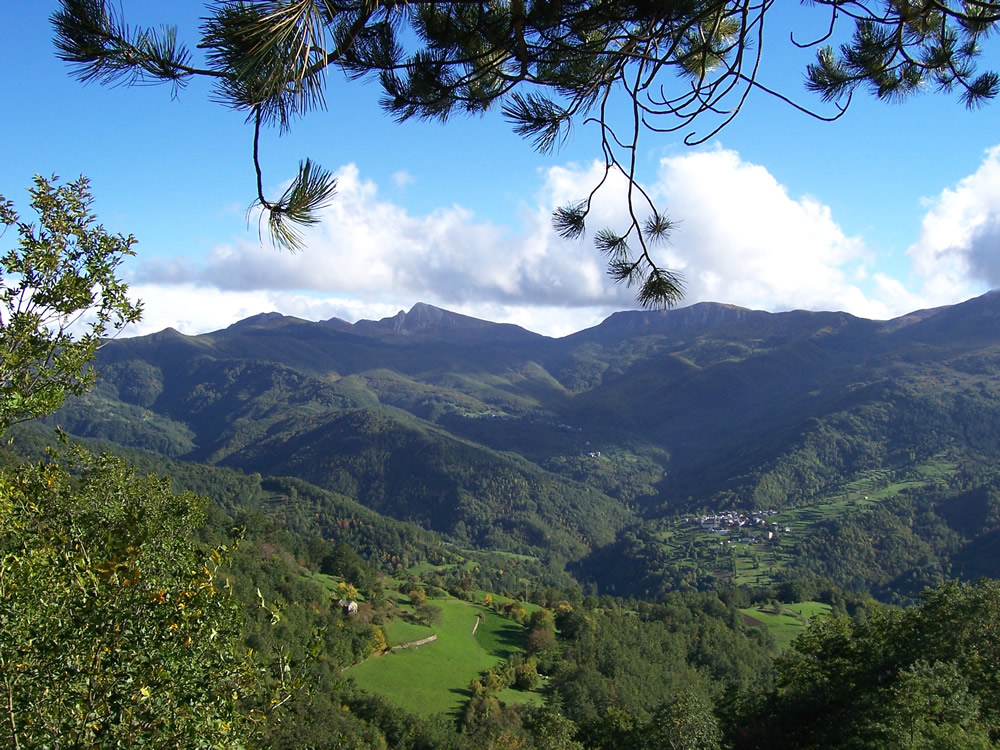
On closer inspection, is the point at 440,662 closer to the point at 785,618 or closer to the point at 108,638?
the point at 785,618

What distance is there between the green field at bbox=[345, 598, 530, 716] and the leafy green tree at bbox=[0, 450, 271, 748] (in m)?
34.7

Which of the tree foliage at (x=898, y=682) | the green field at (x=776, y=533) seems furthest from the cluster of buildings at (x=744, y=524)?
the tree foliage at (x=898, y=682)

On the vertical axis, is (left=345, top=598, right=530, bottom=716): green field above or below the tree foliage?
below

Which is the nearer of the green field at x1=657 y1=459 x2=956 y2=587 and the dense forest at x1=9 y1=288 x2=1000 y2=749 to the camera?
the dense forest at x1=9 y1=288 x2=1000 y2=749

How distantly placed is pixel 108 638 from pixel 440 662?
4308cm

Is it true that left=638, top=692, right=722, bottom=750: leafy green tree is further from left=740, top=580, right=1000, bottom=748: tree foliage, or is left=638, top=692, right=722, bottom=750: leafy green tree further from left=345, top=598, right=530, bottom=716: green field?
left=345, top=598, right=530, bottom=716: green field

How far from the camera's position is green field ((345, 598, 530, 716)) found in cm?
3656

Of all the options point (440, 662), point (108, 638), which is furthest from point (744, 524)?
point (108, 638)

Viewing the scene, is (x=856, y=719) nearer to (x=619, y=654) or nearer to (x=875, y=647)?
(x=875, y=647)

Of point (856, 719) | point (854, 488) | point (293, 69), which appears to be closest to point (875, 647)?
point (856, 719)

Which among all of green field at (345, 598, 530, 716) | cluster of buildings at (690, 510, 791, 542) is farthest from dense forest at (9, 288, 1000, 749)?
cluster of buildings at (690, 510, 791, 542)

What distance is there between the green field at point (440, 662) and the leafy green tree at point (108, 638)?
34.7m

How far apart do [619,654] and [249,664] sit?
1759 inches

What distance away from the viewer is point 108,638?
3.47 metres
